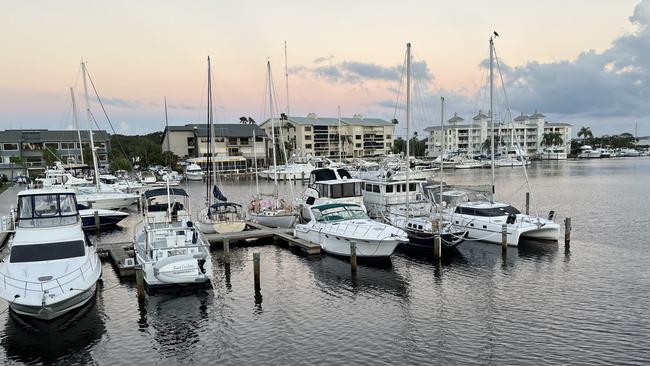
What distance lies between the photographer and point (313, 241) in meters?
30.3

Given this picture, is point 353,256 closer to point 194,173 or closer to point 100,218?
point 100,218

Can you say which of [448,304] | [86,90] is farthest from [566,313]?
[86,90]

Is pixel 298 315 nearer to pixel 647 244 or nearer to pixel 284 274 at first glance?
pixel 284 274

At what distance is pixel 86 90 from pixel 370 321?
136ft

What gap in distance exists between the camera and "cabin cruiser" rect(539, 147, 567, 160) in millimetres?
173475

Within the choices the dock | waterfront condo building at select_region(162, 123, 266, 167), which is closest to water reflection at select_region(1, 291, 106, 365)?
the dock

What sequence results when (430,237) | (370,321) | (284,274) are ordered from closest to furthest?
(370,321) < (284,274) < (430,237)

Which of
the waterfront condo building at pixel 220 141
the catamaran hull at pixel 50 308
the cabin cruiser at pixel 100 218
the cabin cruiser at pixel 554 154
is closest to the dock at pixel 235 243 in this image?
the catamaran hull at pixel 50 308

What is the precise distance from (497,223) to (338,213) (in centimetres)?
1059

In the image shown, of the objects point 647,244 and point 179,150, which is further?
point 179,150

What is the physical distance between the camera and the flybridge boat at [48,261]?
59.6ft

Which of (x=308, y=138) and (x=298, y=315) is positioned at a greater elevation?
(x=308, y=138)

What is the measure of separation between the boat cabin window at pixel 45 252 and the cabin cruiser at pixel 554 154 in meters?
180

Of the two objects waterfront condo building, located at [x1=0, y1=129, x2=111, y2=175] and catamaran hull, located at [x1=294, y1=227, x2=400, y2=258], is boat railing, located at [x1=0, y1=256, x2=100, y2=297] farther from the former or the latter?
waterfront condo building, located at [x1=0, y1=129, x2=111, y2=175]
